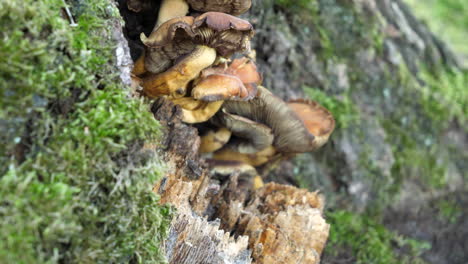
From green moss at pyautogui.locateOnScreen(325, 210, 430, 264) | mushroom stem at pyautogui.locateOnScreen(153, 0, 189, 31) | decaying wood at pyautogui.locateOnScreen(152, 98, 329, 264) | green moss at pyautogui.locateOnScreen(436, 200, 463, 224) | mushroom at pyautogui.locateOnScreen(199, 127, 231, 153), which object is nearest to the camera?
decaying wood at pyautogui.locateOnScreen(152, 98, 329, 264)

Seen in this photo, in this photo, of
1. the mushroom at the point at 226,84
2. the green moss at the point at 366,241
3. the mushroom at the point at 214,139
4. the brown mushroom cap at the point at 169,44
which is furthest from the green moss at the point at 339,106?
the brown mushroom cap at the point at 169,44

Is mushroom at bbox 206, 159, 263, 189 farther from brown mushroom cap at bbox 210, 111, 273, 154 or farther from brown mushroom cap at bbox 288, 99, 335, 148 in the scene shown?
brown mushroom cap at bbox 288, 99, 335, 148

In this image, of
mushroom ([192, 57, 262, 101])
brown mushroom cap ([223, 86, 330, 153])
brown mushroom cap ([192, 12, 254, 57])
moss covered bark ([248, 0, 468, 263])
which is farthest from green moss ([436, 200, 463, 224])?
brown mushroom cap ([192, 12, 254, 57])

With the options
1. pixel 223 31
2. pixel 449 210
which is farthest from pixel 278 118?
pixel 449 210

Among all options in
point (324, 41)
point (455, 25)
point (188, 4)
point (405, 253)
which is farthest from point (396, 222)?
point (455, 25)

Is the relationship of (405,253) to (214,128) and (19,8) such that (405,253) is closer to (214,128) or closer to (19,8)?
(214,128)
